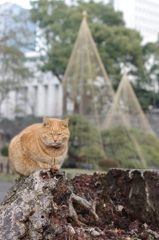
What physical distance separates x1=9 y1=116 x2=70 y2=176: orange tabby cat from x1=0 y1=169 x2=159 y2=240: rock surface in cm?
15

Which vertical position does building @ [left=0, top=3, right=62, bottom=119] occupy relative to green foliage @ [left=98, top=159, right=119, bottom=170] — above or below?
above

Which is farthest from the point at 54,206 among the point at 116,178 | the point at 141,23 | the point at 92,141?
the point at 141,23

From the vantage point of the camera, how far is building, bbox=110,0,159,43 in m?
45.1

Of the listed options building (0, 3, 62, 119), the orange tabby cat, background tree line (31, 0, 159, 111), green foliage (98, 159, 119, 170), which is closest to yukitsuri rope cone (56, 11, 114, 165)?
green foliage (98, 159, 119, 170)

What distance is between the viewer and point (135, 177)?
314cm

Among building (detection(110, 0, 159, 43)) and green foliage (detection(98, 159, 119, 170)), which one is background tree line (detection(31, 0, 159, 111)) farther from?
building (detection(110, 0, 159, 43))

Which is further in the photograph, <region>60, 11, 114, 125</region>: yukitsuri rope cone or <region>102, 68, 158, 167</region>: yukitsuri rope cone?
<region>60, 11, 114, 125</region>: yukitsuri rope cone

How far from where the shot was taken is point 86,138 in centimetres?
889

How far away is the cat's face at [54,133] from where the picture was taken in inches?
107

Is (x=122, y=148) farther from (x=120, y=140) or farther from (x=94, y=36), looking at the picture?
(x=94, y=36)

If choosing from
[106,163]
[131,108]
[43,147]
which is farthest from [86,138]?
[43,147]

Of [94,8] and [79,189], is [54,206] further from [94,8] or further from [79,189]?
[94,8]

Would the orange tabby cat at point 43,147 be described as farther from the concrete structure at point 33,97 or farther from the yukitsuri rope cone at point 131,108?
the concrete structure at point 33,97

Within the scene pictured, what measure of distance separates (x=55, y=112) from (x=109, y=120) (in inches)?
73.1
